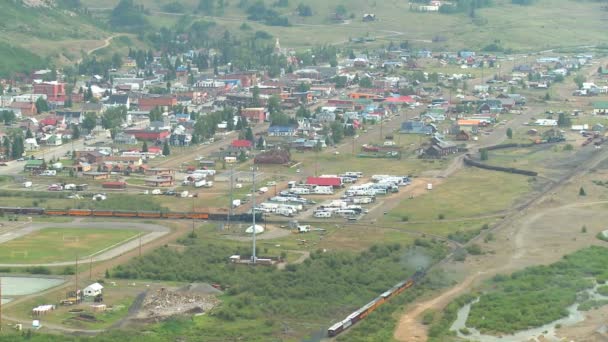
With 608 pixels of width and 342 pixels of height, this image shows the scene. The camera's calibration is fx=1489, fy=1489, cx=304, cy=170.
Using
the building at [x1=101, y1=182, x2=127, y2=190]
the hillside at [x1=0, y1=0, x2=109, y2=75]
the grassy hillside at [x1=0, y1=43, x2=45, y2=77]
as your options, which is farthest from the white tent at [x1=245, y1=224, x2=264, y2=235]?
the hillside at [x1=0, y1=0, x2=109, y2=75]

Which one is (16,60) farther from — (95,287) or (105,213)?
(95,287)

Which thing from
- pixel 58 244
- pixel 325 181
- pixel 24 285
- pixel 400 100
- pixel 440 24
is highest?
pixel 24 285

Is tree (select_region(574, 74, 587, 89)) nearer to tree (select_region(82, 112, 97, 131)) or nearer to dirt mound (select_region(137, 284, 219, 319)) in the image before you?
tree (select_region(82, 112, 97, 131))

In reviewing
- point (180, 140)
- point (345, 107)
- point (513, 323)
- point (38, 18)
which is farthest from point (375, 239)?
point (38, 18)

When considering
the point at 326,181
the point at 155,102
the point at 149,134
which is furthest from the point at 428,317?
the point at 155,102

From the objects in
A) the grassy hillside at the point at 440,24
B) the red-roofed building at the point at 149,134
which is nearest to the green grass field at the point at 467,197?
the red-roofed building at the point at 149,134

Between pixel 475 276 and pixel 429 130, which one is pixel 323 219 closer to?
pixel 475 276
